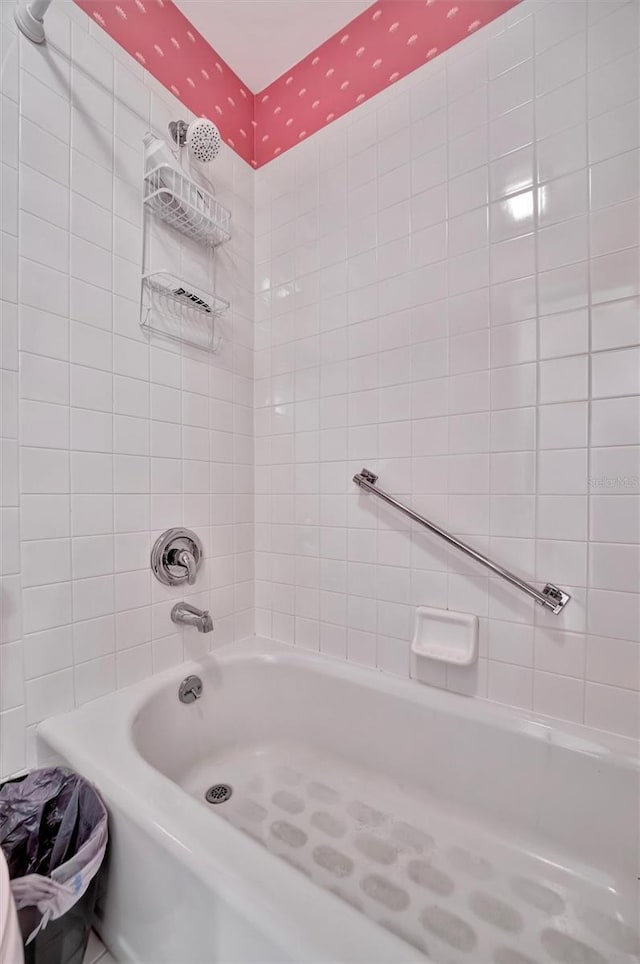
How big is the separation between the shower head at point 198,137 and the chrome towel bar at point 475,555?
46.5 inches

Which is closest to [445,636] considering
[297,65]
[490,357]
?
[490,357]

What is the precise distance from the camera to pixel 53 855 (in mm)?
803

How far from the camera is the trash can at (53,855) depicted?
0.72 metres

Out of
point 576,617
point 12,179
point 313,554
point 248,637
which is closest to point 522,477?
point 576,617

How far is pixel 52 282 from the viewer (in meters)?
1.06

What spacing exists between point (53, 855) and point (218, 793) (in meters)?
0.54

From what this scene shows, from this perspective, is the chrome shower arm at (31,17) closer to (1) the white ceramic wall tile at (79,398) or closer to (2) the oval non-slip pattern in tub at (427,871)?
(1) the white ceramic wall tile at (79,398)

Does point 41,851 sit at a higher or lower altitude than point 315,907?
lower

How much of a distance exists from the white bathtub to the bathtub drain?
0.02m

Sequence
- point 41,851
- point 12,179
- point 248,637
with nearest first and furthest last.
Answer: point 41,851, point 12,179, point 248,637

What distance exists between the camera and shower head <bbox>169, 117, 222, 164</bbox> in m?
1.29

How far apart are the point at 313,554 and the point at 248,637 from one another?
48 cm

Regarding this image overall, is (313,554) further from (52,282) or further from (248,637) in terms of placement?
(52,282)

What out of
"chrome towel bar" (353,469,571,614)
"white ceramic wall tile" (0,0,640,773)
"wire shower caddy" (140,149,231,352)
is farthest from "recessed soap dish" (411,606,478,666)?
"wire shower caddy" (140,149,231,352)
